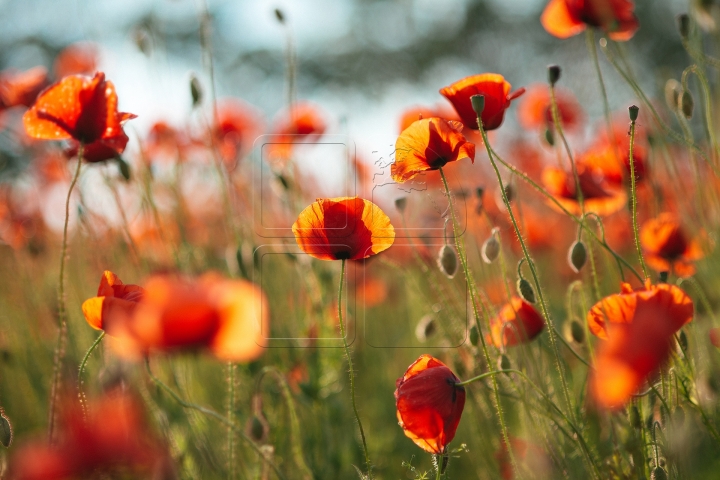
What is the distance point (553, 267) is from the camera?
3824 millimetres

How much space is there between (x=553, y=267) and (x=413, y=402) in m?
2.88

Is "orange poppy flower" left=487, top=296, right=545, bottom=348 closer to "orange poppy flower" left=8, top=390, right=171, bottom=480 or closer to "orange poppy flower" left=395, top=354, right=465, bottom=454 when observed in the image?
"orange poppy flower" left=395, top=354, right=465, bottom=454

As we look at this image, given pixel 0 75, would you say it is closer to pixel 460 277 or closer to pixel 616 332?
pixel 460 277

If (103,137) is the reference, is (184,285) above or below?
below

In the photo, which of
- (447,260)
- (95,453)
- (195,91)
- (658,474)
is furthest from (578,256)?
(195,91)

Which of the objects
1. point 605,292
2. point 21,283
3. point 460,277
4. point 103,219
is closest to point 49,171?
point 21,283

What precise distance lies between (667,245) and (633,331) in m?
1.09

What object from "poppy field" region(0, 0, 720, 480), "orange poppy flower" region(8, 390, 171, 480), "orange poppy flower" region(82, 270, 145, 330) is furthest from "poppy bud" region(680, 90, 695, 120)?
"orange poppy flower" region(8, 390, 171, 480)

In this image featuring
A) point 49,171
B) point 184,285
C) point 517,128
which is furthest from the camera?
point 517,128

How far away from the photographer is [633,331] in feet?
3.00

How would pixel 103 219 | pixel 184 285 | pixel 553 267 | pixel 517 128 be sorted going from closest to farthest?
pixel 184 285, pixel 103 219, pixel 553 267, pixel 517 128

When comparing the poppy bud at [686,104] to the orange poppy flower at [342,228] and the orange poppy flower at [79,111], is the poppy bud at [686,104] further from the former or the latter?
the orange poppy flower at [79,111]

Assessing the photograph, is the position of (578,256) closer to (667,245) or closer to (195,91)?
(667,245)

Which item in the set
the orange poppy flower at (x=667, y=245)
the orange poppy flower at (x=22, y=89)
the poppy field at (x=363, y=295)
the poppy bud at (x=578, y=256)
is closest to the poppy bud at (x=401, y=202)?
the poppy field at (x=363, y=295)
